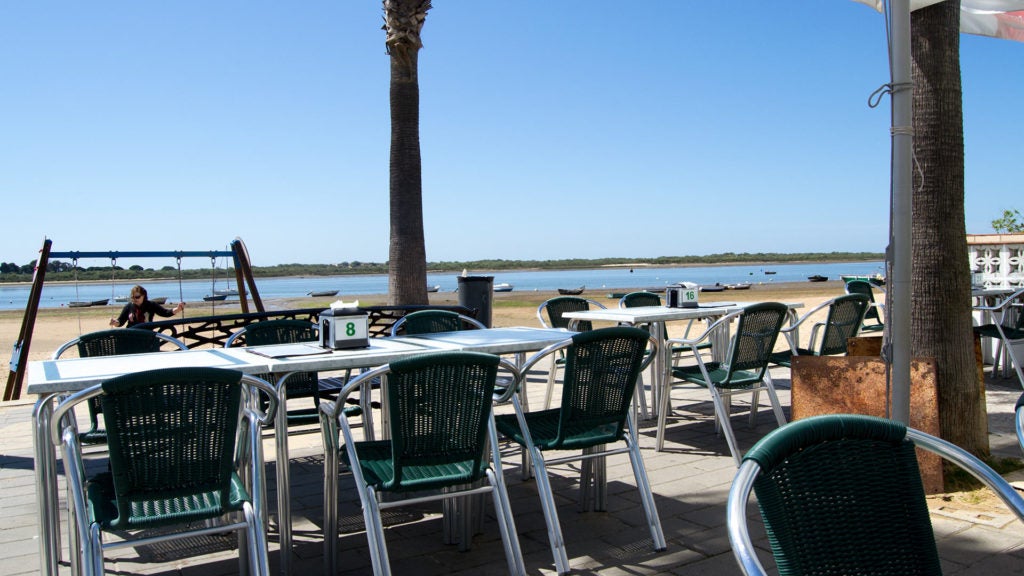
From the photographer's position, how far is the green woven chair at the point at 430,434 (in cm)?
271

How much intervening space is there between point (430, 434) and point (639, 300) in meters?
4.36

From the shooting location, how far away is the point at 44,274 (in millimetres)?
7684

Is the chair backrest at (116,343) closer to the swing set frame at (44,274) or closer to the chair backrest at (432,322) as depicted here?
the chair backrest at (432,322)

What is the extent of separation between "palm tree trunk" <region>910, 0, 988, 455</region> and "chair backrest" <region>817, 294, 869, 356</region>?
1210mm

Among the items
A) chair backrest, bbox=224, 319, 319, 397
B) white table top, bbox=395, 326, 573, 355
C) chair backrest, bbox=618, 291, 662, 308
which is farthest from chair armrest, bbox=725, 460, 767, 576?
chair backrest, bbox=618, 291, 662, 308

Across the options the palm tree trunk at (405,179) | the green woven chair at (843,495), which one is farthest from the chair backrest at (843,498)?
the palm tree trunk at (405,179)

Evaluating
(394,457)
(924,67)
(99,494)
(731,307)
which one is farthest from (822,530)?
(731,307)

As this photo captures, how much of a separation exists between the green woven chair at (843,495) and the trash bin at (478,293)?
304 inches

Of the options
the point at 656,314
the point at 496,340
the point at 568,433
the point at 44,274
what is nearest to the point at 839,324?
the point at 656,314

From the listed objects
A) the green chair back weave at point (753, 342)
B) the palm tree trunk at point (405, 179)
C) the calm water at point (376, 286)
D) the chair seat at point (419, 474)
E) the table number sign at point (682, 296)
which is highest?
the palm tree trunk at point (405, 179)

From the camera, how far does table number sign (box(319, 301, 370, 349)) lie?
12.0 feet

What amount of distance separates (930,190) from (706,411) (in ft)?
8.69

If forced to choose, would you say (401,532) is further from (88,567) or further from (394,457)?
(88,567)

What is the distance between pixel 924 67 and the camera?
Result: 4129mm
